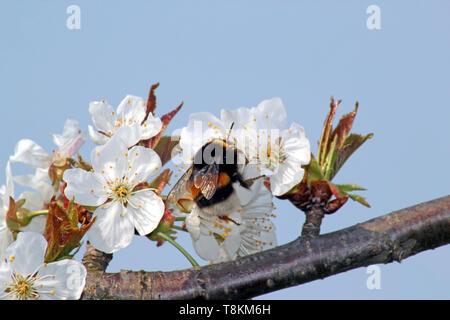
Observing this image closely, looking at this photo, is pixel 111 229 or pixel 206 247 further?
pixel 206 247

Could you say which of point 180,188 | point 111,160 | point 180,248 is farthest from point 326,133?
point 111,160

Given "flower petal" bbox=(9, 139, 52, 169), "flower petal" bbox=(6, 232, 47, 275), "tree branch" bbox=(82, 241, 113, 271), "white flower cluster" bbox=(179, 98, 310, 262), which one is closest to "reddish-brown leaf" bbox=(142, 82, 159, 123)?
"white flower cluster" bbox=(179, 98, 310, 262)

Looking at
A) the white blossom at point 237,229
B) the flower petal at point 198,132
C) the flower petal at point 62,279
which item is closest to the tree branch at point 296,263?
the flower petal at point 62,279

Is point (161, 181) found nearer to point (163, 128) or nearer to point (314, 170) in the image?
point (163, 128)

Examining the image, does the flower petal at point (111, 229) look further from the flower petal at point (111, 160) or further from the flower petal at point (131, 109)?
the flower petal at point (131, 109)

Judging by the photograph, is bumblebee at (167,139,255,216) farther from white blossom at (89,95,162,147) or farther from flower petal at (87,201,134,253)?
white blossom at (89,95,162,147)

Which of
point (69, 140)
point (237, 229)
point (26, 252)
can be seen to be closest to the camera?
point (26, 252)

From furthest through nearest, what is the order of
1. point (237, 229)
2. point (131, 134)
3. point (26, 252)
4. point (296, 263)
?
point (237, 229) → point (131, 134) → point (296, 263) → point (26, 252)
